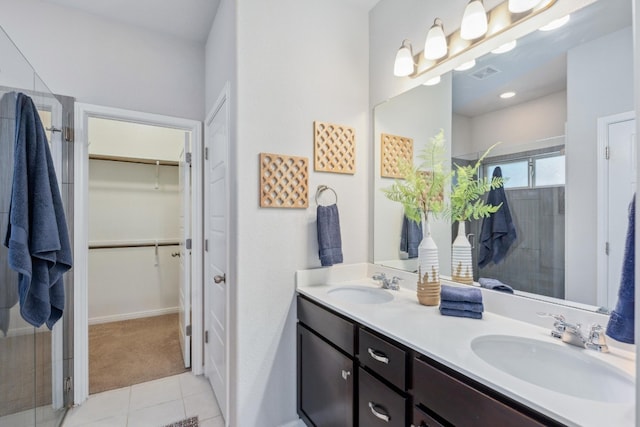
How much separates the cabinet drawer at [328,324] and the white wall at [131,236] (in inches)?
110

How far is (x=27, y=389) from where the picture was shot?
1449 millimetres

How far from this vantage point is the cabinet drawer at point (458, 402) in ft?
2.46

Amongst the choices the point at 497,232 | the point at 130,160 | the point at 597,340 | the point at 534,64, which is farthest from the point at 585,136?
the point at 130,160

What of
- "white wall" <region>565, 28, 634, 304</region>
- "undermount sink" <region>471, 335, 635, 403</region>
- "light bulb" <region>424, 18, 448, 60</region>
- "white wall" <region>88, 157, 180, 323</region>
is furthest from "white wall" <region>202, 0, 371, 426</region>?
"white wall" <region>88, 157, 180, 323</region>

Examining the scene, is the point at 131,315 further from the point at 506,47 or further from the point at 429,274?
the point at 506,47

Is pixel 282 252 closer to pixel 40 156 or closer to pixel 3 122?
pixel 40 156

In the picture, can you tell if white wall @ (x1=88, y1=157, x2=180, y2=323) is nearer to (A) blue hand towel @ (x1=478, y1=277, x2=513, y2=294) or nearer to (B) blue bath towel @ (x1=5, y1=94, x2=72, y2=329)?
(B) blue bath towel @ (x1=5, y1=94, x2=72, y2=329)

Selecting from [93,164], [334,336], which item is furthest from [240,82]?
[93,164]

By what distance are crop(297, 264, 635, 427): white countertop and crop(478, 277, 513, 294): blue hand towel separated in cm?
12

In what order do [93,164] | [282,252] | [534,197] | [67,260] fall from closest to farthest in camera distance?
[534,197] → [67,260] → [282,252] → [93,164]

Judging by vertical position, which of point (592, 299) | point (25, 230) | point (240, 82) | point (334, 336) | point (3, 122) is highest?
point (240, 82)

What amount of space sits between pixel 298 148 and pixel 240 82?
1.58 ft

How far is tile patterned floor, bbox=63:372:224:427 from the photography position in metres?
1.90

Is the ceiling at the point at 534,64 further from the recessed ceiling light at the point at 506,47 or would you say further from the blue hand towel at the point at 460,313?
the blue hand towel at the point at 460,313
